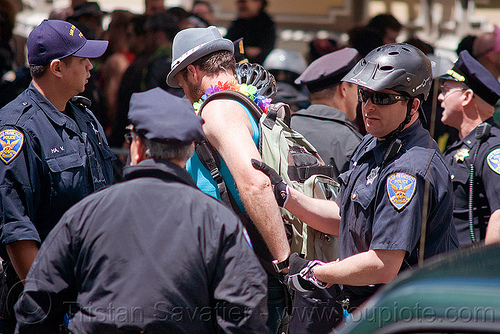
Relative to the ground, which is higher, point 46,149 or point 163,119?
point 163,119

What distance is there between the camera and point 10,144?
3230 millimetres

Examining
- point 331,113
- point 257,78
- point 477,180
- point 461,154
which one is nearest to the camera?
point 257,78

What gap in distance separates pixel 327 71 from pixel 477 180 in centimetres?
137

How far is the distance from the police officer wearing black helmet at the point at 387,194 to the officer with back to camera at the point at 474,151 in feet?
3.30

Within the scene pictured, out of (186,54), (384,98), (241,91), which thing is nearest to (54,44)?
(186,54)

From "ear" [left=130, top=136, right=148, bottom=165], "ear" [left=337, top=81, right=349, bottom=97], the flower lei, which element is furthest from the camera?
"ear" [left=337, top=81, right=349, bottom=97]

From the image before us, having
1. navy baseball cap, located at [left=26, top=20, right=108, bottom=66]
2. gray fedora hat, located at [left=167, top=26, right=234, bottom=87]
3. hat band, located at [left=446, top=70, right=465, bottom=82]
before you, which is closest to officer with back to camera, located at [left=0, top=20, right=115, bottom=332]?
navy baseball cap, located at [left=26, top=20, right=108, bottom=66]

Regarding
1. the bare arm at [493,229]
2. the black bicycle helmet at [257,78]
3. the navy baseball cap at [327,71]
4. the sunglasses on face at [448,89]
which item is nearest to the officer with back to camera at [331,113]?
the navy baseball cap at [327,71]

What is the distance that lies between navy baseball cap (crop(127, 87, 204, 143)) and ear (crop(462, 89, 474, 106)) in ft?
8.54

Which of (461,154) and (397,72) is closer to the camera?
(397,72)

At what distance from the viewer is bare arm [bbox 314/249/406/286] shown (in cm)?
292

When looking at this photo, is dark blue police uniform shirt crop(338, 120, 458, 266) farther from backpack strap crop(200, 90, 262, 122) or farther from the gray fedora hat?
the gray fedora hat

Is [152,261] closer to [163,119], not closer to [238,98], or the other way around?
[163,119]

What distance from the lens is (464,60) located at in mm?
4488
